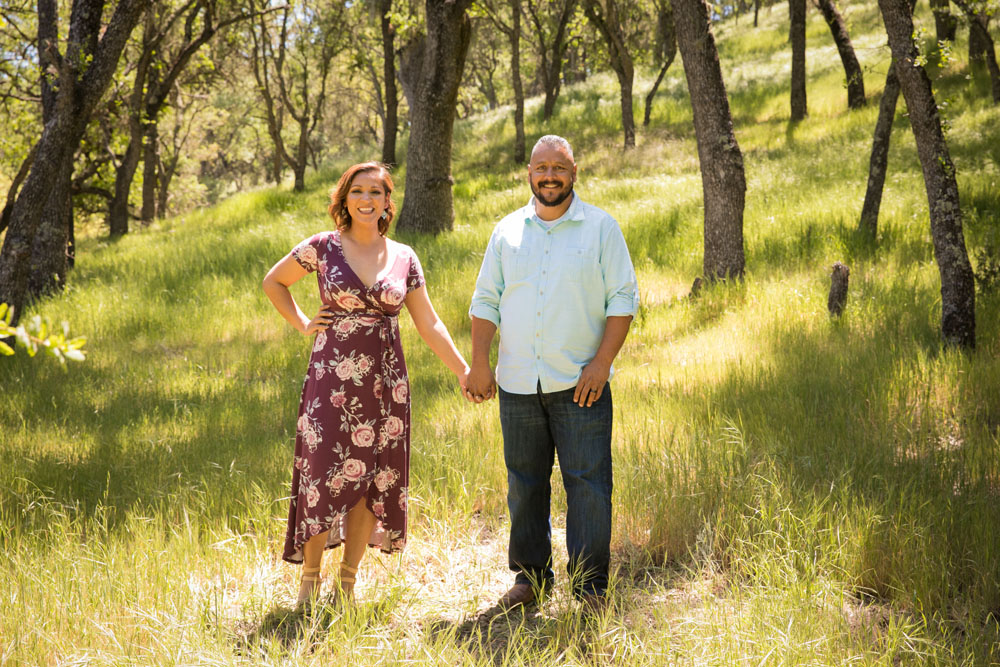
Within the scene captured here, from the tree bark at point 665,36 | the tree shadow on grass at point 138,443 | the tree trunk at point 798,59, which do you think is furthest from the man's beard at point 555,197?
the tree bark at point 665,36

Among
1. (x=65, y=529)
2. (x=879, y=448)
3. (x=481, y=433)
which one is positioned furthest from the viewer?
(x=481, y=433)

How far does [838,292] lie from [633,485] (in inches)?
166

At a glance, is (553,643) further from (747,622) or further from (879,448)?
(879,448)

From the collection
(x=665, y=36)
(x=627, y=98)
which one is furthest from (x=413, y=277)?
(x=665, y=36)

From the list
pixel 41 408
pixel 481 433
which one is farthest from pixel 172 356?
pixel 481 433

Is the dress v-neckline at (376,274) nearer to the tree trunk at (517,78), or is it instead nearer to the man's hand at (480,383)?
the man's hand at (480,383)

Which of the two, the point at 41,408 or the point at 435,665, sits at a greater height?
the point at 41,408

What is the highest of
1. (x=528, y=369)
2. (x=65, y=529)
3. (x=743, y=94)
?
(x=743, y=94)

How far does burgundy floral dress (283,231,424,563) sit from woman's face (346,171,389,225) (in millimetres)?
186

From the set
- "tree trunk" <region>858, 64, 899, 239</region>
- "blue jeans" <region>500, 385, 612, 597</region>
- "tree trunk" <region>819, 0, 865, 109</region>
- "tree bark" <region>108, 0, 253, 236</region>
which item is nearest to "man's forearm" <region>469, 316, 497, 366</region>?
"blue jeans" <region>500, 385, 612, 597</region>

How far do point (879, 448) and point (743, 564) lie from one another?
1.60 m

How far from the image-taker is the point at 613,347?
143 inches

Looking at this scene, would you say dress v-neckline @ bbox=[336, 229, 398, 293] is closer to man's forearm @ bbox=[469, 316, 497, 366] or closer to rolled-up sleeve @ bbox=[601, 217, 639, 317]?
man's forearm @ bbox=[469, 316, 497, 366]

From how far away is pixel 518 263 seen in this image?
379 centimetres
